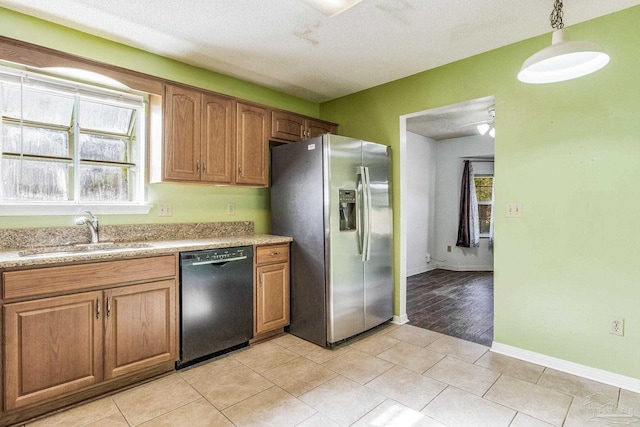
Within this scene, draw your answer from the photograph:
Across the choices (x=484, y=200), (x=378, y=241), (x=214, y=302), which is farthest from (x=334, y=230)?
(x=484, y=200)

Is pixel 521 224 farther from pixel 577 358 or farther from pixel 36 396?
pixel 36 396

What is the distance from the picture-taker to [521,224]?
2.66m

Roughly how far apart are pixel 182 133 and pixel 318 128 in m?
1.57

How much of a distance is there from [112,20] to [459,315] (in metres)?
4.13

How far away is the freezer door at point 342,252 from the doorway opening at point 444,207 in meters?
1.47

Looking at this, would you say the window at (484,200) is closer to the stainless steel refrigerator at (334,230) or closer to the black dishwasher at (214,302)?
the stainless steel refrigerator at (334,230)

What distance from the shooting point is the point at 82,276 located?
2016 mm

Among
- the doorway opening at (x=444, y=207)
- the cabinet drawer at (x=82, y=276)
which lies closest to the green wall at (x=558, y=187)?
the cabinet drawer at (x=82, y=276)

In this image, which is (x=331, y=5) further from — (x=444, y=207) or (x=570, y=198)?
(x=444, y=207)

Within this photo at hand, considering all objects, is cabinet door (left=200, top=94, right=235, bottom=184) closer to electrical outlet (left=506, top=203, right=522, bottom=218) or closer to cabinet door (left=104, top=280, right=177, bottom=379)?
cabinet door (left=104, top=280, right=177, bottom=379)

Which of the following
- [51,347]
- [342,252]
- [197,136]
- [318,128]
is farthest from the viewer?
[318,128]

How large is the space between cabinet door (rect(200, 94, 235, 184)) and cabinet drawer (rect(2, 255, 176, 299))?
875mm

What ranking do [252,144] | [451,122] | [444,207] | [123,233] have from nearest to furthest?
[123,233]
[252,144]
[451,122]
[444,207]

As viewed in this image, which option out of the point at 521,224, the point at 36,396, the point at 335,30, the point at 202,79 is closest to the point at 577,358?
the point at 521,224
